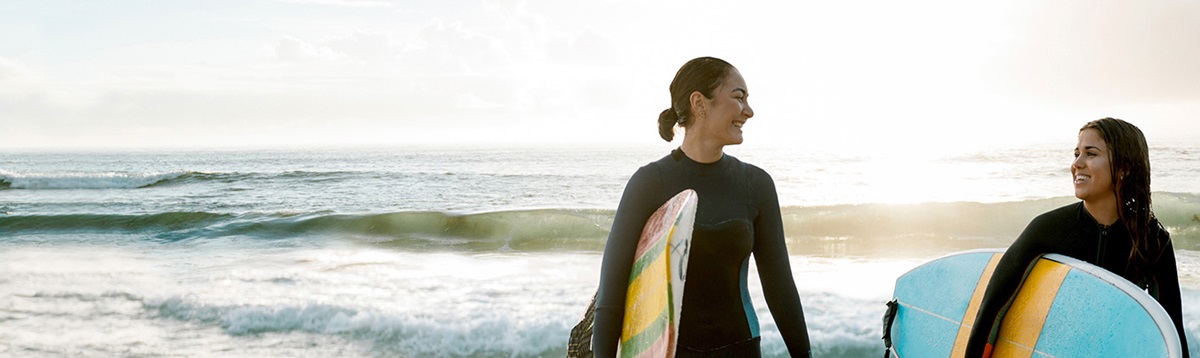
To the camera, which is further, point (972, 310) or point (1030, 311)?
point (972, 310)

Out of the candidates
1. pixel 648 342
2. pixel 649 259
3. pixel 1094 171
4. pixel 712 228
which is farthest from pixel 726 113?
pixel 1094 171

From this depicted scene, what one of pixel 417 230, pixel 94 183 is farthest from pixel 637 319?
pixel 94 183

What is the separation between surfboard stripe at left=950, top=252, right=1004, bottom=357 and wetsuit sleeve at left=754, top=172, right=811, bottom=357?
1.09 m

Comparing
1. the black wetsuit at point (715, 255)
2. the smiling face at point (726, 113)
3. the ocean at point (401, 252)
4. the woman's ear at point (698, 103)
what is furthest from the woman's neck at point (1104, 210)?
the ocean at point (401, 252)

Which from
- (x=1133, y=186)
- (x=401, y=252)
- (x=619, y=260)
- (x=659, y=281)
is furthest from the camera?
(x=401, y=252)

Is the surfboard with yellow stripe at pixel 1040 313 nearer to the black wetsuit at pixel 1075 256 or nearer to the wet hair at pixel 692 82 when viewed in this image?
the black wetsuit at pixel 1075 256

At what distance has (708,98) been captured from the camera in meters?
2.18

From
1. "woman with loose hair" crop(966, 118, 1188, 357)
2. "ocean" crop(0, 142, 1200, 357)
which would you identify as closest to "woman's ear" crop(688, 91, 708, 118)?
"woman with loose hair" crop(966, 118, 1188, 357)

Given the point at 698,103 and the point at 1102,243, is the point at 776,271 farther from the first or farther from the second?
the point at 1102,243

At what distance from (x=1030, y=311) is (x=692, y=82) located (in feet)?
4.87

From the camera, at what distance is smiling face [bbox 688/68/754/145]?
2168 mm

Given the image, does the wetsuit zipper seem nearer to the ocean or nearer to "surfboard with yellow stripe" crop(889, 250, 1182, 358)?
"surfboard with yellow stripe" crop(889, 250, 1182, 358)

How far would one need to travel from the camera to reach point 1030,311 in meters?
2.88

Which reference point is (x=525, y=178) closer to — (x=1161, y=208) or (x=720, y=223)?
(x=1161, y=208)
